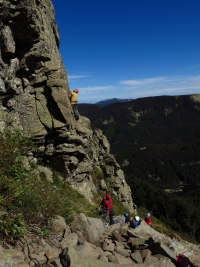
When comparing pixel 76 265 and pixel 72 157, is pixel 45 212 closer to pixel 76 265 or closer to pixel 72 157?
pixel 76 265

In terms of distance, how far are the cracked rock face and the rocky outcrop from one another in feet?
34.1

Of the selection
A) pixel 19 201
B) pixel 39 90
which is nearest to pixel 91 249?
pixel 19 201

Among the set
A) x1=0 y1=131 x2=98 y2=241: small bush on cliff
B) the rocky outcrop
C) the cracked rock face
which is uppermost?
the cracked rock face

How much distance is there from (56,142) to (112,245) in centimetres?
1398

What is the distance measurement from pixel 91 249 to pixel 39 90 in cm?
1570

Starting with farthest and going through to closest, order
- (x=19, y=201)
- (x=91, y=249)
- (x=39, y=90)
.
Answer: (x=39, y=90), (x=91, y=249), (x=19, y=201)

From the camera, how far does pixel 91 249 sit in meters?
7.85

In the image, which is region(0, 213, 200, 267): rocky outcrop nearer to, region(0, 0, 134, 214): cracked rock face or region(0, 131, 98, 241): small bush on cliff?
region(0, 131, 98, 241): small bush on cliff

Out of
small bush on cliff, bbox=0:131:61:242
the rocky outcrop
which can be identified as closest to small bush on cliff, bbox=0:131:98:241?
small bush on cliff, bbox=0:131:61:242

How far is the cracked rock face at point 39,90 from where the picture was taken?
17.7m

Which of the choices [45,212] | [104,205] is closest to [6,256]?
[45,212]

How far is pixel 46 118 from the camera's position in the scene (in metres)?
20.5

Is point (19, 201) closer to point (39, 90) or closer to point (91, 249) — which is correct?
point (91, 249)

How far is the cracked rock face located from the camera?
17734 mm
